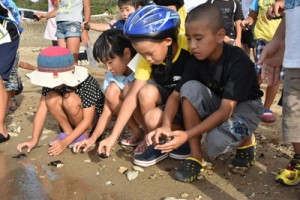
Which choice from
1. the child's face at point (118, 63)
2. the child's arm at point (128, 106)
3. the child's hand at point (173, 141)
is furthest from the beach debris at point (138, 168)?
the child's face at point (118, 63)

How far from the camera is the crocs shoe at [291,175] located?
277 centimetres

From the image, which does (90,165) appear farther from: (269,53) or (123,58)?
(269,53)

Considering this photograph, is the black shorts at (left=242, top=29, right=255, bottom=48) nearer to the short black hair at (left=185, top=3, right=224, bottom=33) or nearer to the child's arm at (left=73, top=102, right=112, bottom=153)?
the child's arm at (left=73, top=102, right=112, bottom=153)

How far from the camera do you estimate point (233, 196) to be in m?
2.69

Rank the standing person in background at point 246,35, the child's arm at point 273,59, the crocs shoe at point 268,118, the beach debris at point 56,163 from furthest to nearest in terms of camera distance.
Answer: the standing person in background at point 246,35
the crocs shoe at point 268,118
the beach debris at point 56,163
the child's arm at point 273,59

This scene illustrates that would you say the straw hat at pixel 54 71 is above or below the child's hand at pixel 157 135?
above

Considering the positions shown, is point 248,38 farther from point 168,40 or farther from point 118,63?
point 168,40

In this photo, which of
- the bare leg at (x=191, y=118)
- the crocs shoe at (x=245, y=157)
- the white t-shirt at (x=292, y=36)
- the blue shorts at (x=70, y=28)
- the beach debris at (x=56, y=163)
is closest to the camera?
the white t-shirt at (x=292, y=36)

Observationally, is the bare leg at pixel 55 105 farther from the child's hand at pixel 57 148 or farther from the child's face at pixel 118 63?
the child's face at pixel 118 63

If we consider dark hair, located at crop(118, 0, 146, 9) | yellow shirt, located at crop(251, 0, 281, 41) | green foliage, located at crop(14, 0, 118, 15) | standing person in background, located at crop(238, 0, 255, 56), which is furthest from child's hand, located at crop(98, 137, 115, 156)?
green foliage, located at crop(14, 0, 118, 15)

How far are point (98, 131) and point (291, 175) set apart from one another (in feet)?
4.92

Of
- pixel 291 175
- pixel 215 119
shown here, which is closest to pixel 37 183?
pixel 215 119

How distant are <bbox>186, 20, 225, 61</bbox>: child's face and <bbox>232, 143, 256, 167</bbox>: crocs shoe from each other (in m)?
0.75

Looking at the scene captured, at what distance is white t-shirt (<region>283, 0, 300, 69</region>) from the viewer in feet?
7.16
